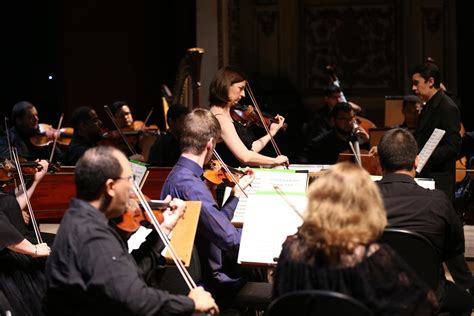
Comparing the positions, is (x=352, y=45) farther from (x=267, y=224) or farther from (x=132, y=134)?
(x=267, y=224)

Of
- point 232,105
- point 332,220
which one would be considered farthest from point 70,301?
point 232,105

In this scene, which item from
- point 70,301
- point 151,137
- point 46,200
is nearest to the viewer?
point 70,301

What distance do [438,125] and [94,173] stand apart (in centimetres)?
310

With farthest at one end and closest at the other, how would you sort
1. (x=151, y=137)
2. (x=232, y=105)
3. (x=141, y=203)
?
(x=151, y=137) → (x=232, y=105) → (x=141, y=203)

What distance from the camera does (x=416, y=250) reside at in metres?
3.19

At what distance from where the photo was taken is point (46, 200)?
6.88m

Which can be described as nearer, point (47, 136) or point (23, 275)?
point (23, 275)

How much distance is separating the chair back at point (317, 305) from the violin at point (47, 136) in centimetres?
518

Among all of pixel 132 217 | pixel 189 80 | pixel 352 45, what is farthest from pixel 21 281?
pixel 352 45

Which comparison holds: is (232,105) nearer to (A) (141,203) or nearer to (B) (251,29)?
(A) (141,203)

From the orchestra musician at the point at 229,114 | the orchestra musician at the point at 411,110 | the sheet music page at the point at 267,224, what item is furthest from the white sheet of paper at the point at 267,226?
the orchestra musician at the point at 411,110

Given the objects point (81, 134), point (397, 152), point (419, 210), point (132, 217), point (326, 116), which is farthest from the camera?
point (326, 116)

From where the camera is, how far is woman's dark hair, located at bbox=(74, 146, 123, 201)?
9.12 ft

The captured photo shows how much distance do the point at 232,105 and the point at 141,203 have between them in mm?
2252
